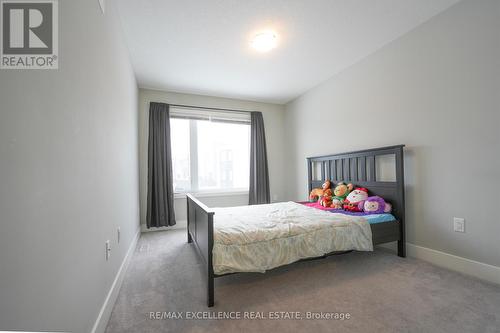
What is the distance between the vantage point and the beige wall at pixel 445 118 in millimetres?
1779

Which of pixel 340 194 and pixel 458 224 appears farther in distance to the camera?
pixel 340 194

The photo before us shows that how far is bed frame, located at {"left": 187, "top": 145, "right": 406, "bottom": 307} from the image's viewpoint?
169 centimetres

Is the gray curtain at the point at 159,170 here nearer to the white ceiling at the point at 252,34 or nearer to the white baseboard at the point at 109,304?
the white ceiling at the point at 252,34

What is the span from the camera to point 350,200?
105 inches

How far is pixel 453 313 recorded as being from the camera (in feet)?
4.56

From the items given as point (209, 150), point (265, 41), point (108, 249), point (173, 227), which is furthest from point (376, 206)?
point (173, 227)

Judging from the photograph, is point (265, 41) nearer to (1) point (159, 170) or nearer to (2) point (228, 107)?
(2) point (228, 107)

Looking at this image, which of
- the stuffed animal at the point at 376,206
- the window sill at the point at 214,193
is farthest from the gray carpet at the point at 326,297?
the window sill at the point at 214,193

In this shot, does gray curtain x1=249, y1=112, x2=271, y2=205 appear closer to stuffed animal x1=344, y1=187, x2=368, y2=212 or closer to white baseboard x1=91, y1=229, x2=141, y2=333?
stuffed animal x1=344, y1=187, x2=368, y2=212

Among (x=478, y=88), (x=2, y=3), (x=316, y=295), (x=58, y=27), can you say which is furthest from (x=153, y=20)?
(x=478, y=88)

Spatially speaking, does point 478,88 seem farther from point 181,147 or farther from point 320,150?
point 181,147

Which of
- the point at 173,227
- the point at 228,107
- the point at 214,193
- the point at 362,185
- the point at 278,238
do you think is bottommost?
the point at 173,227

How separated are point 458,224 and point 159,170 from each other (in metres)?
3.96

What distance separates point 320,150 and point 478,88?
2.01 m
